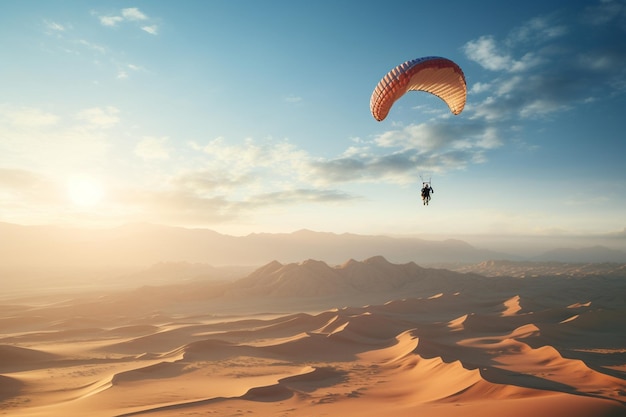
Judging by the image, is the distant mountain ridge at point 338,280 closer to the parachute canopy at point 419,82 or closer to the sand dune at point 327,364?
the sand dune at point 327,364

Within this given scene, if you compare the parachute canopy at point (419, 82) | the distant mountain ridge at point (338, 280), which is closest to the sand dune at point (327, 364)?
the parachute canopy at point (419, 82)

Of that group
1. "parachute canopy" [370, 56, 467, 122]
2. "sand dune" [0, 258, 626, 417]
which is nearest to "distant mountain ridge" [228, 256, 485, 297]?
"sand dune" [0, 258, 626, 417]

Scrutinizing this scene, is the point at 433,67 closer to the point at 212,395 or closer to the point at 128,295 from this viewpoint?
the point at 212,395

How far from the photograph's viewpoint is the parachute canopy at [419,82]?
15.5 metres

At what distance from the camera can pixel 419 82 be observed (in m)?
17.2

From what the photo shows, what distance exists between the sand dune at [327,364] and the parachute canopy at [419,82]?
471 inches

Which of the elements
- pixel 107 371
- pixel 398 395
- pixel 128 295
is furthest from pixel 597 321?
pixel 128 295

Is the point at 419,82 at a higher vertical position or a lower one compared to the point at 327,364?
higher

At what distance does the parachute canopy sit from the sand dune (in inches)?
471

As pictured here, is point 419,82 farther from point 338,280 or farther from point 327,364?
point 338,280

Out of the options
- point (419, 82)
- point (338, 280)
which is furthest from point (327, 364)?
point (338, 280)

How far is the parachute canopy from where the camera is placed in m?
15.5

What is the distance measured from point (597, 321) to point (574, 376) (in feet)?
68.3

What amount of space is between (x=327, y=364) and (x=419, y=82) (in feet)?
51.3
